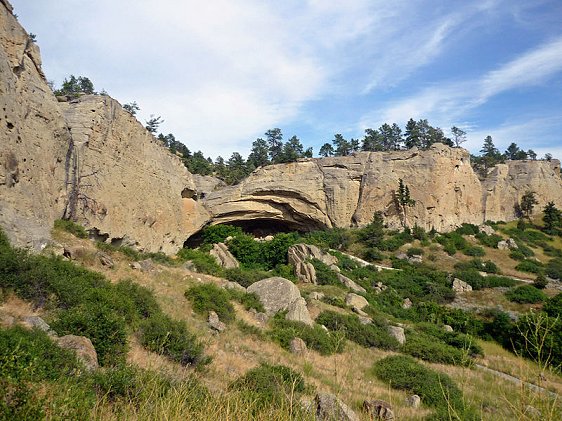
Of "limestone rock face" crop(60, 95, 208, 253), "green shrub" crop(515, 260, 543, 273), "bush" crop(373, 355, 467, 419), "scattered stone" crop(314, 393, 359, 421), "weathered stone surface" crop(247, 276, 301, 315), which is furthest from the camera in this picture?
"green shrub" crop(515, 260, 543, 273)

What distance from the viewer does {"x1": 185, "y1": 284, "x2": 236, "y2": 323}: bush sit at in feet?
40.7

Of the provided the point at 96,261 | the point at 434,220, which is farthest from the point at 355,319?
the point at 434,220

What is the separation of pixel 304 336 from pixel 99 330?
7962 mm

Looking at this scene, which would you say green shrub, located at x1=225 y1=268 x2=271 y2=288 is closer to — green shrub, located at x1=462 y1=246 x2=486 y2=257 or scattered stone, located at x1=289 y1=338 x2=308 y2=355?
scattered stone, located at x1=289 y1=338 x2=308 y2=355

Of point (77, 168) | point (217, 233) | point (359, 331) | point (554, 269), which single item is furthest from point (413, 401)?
point (554, 269)

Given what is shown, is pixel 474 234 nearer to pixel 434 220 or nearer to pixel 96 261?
pixel 434 220

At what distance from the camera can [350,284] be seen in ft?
86.8

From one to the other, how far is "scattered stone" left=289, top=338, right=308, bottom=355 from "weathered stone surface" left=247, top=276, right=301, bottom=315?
3.64 m

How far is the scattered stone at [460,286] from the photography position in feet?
93.1

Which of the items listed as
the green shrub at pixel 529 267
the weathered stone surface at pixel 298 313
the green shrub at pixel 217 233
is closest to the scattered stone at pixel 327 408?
the weathered stone surface at pixel 298 313

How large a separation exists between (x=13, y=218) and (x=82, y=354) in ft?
27.8

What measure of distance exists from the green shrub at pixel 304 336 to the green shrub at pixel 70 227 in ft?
30.6

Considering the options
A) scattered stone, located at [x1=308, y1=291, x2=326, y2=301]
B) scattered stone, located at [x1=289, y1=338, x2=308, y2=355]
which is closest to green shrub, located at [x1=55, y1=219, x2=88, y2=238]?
scattered stone, located at [x1=289, y1=338, x2=308, y2=355]

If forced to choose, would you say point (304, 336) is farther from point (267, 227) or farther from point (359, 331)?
point (267, 227)
